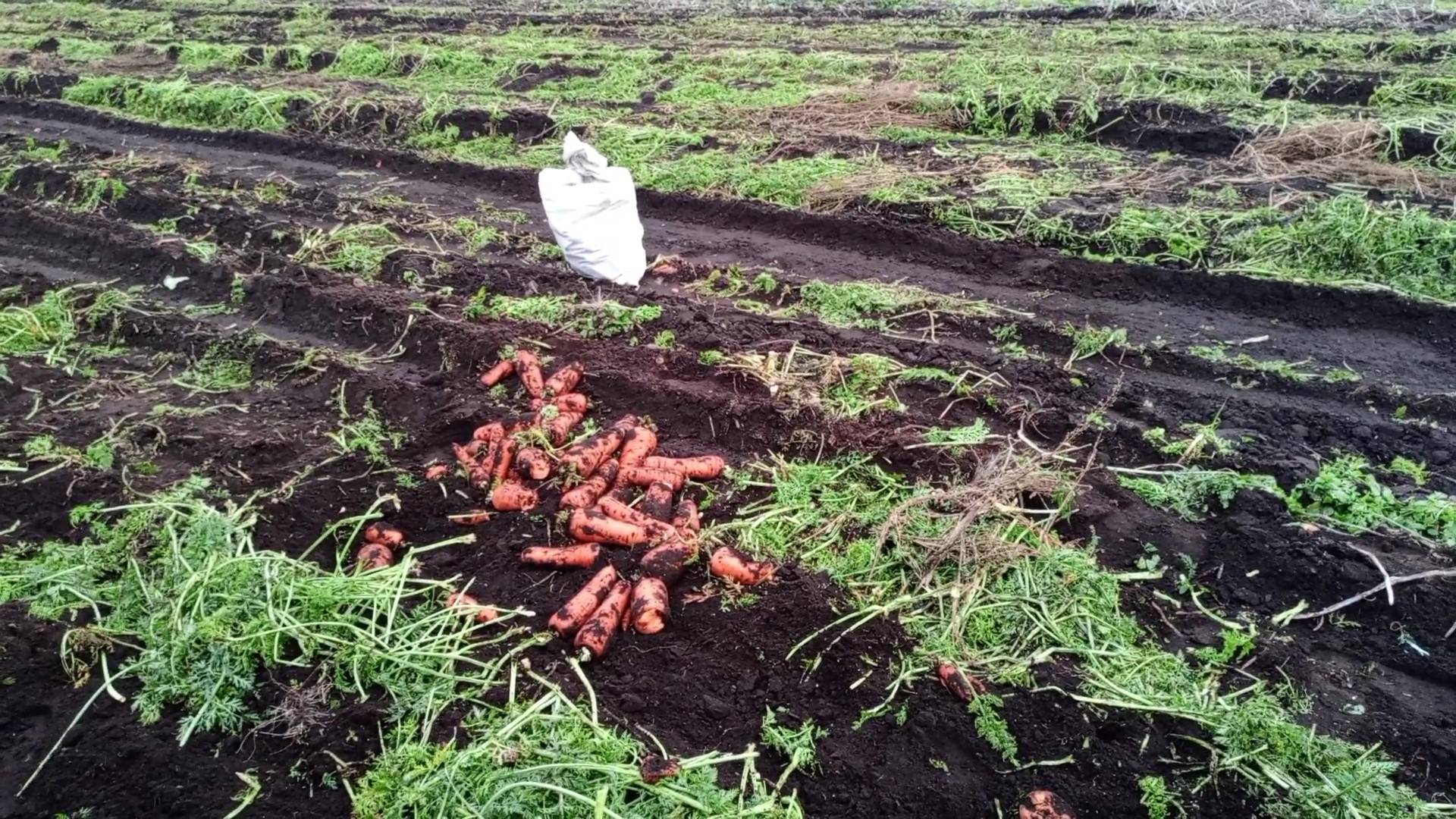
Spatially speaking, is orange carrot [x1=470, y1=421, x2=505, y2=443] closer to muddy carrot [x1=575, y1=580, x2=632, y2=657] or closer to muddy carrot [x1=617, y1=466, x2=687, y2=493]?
muddy carrot [x1=617, y1=466, x2=687, y2=493]

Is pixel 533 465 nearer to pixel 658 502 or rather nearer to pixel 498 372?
pixel 658 502

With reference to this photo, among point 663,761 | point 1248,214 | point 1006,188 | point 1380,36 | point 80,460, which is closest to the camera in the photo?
point 663,761

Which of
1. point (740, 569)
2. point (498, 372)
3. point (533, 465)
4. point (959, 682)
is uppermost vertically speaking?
point (498, 372)

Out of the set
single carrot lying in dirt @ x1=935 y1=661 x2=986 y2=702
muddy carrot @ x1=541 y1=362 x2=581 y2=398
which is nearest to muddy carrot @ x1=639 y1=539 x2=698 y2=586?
single carrot lying in dirt @ x1=935 y1=661 x2=986 y2=702

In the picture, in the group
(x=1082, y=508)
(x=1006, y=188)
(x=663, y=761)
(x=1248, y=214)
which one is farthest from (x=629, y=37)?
(x=663, y=761)

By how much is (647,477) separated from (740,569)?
757 millimetres

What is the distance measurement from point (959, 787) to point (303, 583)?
2.55 metres

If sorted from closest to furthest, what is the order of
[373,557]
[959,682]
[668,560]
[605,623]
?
1. [959,682]
2. [605,623]
3. [668,560]
4. [373,557]

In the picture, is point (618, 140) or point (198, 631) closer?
point (198, 631)

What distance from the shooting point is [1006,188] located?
6.89 meters

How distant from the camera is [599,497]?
394 cm

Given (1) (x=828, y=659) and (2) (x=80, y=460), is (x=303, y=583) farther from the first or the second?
(1) (x=828, y=659)

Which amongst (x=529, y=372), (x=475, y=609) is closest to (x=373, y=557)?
(x=475, y=609)

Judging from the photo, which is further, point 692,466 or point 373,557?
point 692,466
